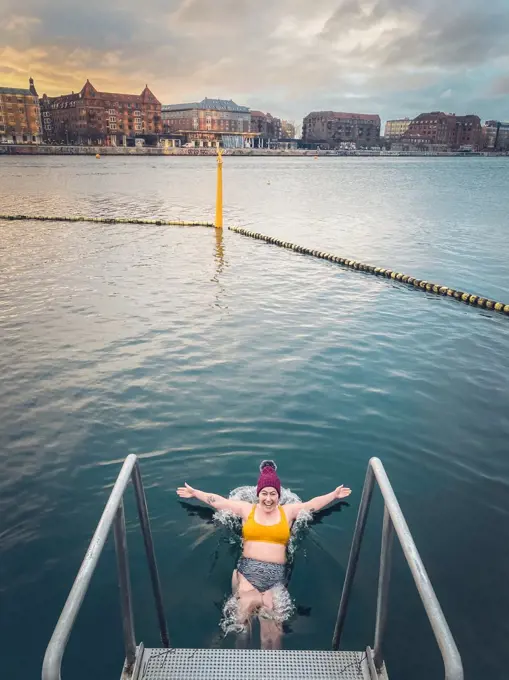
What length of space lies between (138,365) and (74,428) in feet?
9.58

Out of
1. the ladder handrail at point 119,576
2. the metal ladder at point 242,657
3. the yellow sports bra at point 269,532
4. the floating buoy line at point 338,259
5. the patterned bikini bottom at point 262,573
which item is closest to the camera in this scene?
the ladder handrail at point 119,576

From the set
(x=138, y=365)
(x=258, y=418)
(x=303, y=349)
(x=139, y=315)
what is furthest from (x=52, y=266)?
(x=258, y=418)

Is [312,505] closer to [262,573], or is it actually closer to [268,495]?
[268,495]

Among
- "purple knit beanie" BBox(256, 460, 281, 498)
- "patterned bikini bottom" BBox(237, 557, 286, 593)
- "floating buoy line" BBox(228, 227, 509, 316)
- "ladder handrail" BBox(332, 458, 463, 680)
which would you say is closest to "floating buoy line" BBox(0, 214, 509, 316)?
"floating buoy line" BBox(228, 227, 509, 316)

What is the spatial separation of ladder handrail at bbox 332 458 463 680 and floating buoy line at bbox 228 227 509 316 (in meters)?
14.2

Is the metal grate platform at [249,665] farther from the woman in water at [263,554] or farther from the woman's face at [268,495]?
the woman's face at [268,495]

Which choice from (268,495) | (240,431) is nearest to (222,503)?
(268,495)

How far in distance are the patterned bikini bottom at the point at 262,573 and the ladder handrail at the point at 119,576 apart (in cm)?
120

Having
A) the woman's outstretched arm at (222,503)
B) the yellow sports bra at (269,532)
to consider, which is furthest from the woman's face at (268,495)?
the woman's outstretched arm at (222,503)

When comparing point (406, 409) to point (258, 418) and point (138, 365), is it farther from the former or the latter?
point (138, 365)

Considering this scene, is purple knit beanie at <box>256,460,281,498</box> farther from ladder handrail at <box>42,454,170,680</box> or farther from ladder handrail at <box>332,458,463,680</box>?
ladder handrail at <box>42,454,170,680</box>

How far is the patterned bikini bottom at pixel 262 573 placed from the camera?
5.96m

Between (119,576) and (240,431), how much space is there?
19.3ft

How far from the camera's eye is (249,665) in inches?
151
